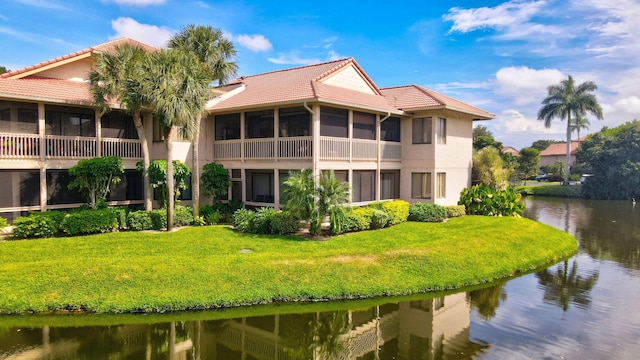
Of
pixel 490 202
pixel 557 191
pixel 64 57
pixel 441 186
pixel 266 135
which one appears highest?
pixel 64 57

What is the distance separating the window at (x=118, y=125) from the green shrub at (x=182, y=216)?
16.0ft

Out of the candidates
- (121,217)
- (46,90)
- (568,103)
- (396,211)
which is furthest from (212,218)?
(568,103)

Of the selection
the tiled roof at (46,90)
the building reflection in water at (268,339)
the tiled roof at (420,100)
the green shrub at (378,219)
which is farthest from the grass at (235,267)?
the tiled roof at (420,100)

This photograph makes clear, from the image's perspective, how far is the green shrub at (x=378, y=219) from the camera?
2031 centimetres

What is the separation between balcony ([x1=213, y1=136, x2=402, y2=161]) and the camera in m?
20.5

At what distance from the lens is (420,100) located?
2473 centimetres

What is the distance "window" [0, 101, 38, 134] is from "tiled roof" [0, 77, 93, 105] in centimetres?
74

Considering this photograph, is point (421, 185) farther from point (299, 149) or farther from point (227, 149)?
point (227, 149)

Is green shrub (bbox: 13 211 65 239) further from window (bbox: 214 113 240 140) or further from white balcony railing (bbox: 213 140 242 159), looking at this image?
window (bbox: 214 113 240 140)

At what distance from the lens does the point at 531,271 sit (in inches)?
685

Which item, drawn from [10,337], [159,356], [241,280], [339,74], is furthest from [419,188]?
[10,337]

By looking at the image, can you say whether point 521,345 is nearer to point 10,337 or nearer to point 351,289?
point 351,289

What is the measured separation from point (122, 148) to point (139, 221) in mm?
4462

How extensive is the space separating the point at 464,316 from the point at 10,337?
11590 mm
